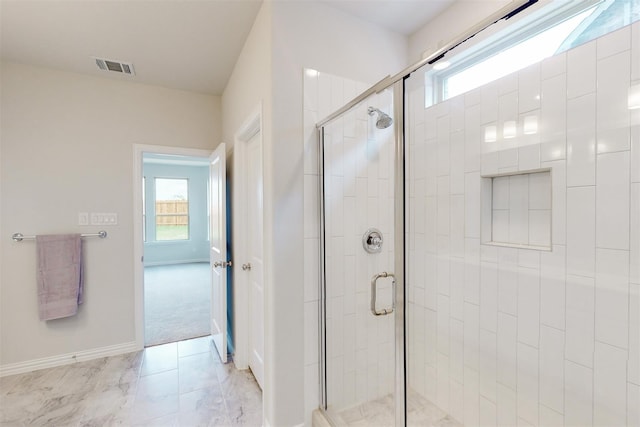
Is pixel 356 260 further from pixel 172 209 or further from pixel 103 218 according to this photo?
pixel 172 209

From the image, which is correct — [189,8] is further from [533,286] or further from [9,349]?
[9,349]

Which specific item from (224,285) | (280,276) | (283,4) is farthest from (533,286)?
(224,285)

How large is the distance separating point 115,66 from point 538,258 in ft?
11.2

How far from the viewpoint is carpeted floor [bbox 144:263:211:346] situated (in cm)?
320

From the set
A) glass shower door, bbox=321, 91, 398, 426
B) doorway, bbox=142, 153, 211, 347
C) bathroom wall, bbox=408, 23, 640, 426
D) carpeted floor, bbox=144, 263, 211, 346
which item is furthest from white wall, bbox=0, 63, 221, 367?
doorway, bbox=142, 153, 211, 347

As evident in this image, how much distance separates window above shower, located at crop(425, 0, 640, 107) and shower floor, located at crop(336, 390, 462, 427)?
6.21ft

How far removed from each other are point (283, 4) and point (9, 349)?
3.43 metres

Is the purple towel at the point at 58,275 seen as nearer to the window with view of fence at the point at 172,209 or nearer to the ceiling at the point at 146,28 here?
the ceiling at the point at 146,28

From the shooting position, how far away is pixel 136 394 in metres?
2.11

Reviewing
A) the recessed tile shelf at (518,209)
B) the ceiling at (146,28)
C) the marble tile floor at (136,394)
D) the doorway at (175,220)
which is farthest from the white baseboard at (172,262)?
the recessed tile shelf at (518,209)

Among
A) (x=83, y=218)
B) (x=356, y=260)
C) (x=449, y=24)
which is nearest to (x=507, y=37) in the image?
(x=449, y=24)

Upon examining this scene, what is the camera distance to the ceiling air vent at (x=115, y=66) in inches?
94.0

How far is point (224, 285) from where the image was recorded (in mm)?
2543

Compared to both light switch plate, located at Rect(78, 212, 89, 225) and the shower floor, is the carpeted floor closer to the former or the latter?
light switch plate, located at Rect(78, 212, 89, 225)
